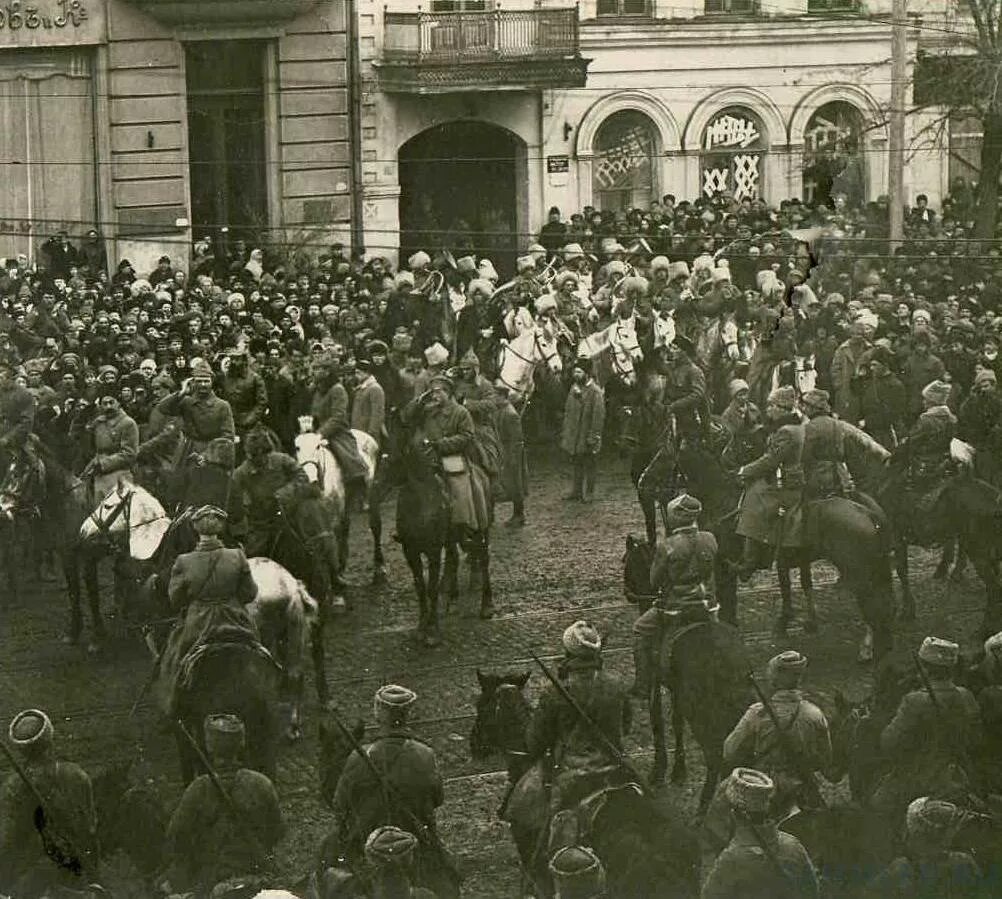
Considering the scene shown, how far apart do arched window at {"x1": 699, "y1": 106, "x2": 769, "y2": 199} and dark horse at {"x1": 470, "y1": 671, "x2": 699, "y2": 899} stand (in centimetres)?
1799

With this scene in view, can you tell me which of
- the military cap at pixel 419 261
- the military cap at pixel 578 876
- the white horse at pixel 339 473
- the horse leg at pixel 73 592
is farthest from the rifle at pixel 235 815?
the military cap at pixel 419 261

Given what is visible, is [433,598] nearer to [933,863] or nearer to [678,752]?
[678,752]

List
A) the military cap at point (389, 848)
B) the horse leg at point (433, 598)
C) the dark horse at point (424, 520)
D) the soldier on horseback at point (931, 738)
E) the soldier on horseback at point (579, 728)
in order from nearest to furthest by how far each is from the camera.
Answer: the military cap at point (389, 848), the soldier on horseback at point (579, 728), the soldier on horseback at point (931, 738), the dark horse at point (424, 520), the horse leg at point (433, 598)

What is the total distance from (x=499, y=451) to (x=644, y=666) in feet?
19.2

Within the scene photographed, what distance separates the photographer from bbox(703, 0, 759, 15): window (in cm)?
2694

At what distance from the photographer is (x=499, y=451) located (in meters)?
18.4

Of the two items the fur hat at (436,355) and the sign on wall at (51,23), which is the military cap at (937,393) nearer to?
the fur hat at (436,355)

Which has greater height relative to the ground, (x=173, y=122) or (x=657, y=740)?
(x=173, y=122)

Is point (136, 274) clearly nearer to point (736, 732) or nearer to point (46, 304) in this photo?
point (46, 304)

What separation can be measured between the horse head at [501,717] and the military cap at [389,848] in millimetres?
2491

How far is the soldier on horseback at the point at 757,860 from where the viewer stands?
8852 millimetres

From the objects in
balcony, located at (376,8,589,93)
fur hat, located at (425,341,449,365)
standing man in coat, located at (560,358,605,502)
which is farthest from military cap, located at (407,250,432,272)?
fur hat, located at (425,341,449,365)

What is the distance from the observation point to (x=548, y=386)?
22.6 m

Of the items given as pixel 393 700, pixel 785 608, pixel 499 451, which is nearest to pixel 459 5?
pixel 499 451
